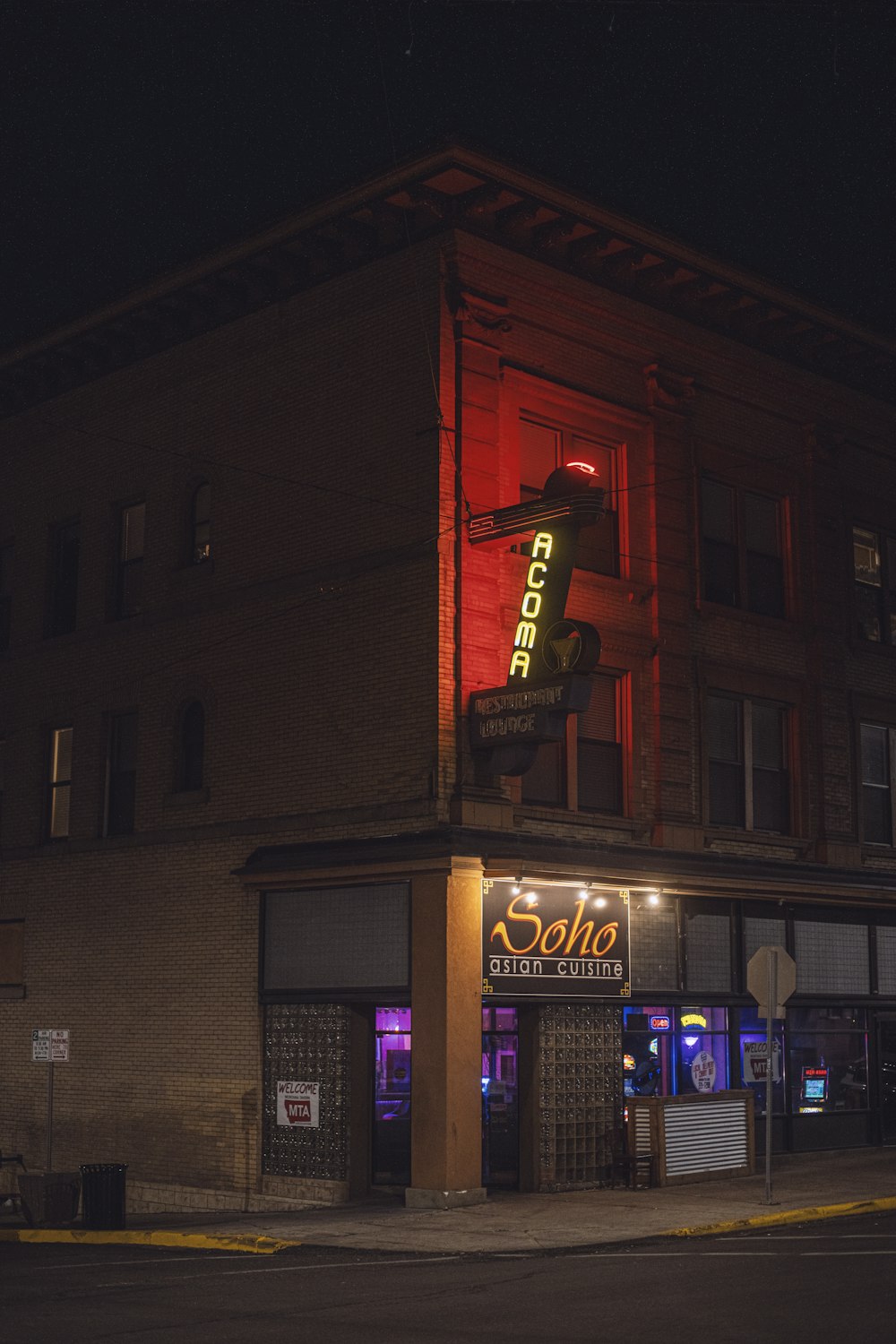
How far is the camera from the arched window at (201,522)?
2519cm

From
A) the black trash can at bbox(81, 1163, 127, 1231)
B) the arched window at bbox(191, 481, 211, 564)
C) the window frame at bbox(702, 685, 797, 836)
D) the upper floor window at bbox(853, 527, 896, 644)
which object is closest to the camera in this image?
the black trash can at bbox(81, 1163, 127, 1231)

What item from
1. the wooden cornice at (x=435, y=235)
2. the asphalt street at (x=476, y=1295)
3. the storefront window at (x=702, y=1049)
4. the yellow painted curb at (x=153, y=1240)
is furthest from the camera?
the storefront window at (x=702, y=1049)

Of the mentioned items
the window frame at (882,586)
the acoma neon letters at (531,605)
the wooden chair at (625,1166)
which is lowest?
the wooden chair at (625,1166)

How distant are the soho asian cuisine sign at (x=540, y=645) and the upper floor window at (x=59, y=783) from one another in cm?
931

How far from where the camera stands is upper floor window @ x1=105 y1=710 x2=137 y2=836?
25.8 m

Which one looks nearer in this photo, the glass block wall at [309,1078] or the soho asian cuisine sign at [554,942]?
the soho asian cuisine sign at [554,942]

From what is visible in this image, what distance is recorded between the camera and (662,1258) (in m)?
15.3

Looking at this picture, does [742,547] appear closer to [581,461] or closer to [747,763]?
[747,763]

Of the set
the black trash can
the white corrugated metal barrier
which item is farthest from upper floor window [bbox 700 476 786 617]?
the black trash can

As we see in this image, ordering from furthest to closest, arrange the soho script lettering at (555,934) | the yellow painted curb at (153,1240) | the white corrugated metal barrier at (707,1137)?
the white corrugated metal barrier at (707,1137) → the soho script lettering at (555,934) → the yellow painted curb at (153,1240)

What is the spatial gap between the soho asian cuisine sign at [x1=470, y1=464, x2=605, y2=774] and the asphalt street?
6.24 meters

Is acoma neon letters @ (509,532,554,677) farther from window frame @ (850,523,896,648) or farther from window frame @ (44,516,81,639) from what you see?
window frame @ (44,516,81,639)

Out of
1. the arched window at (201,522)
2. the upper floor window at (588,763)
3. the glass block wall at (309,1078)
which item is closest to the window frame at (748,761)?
the upper floor window at (588,763)

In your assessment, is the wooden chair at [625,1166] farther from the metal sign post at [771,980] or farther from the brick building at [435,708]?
the metal sign post at [771,980]
